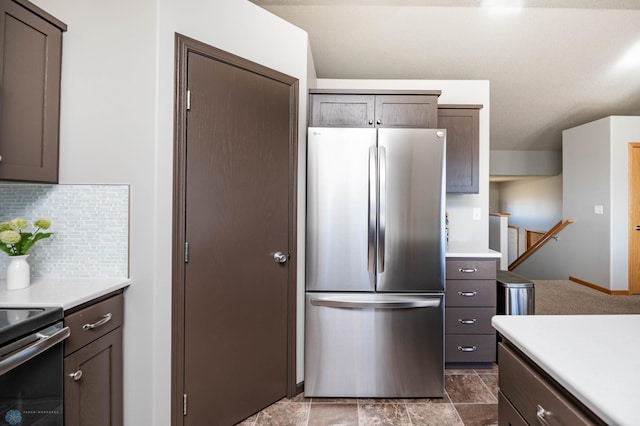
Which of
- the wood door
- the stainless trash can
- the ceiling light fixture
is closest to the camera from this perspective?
the stainless trash can

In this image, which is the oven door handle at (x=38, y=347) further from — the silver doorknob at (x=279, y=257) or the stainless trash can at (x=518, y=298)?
the stainless trash can at (x=518, y=298)

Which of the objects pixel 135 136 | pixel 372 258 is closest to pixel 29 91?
pixel 135 136

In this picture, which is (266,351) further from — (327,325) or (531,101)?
(531,101)

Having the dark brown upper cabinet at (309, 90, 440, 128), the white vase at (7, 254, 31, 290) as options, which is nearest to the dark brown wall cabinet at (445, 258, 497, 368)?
the dark brown upper cabinet at (309, 90, 440, 128)

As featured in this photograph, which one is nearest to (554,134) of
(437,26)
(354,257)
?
(437,26)

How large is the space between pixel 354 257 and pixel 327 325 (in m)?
0.48

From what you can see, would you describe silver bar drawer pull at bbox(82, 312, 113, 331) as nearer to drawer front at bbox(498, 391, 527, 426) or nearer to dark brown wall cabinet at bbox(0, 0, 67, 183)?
dark brown wall cabinet at bbox(0, 0, 67, 183)

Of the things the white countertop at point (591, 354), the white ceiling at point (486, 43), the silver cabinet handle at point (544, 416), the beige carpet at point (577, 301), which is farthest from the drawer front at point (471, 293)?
the white ceiling at point (486, 43)

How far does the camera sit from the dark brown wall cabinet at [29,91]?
1.32 metres

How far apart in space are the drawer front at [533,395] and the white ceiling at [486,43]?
305 centimetres

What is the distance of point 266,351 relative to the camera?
2025 mm

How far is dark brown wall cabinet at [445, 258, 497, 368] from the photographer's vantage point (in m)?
2.49

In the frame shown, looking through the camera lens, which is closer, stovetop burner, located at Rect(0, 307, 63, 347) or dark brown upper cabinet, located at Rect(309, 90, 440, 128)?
stovetop burner, located at Rect(0, 307, 63, 347)

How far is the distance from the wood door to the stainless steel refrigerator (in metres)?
4.49
